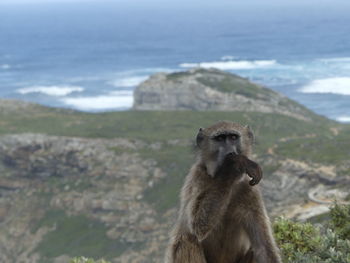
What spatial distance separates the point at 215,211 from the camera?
23.5ft

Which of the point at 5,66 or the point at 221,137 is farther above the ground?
the point at 221,137

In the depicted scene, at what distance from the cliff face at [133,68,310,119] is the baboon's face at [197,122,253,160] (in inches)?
2724

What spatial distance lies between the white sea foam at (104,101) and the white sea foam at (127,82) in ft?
26.5

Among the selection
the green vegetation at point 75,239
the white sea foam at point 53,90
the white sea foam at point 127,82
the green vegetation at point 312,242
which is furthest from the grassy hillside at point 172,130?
the white sea foam at point 127,82

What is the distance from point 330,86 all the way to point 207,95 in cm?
4195

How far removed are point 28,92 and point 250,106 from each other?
7083 centimetres

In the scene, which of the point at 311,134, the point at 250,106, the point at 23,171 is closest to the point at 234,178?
the point at 23,171

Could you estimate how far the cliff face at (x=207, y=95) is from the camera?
79.8m

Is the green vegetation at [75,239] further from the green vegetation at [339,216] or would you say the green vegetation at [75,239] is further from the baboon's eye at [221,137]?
the baboon's eye at [221,137]

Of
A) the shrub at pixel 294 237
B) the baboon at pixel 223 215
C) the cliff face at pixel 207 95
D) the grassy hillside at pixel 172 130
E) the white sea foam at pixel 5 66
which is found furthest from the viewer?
the white sea foam at pixel 5 66

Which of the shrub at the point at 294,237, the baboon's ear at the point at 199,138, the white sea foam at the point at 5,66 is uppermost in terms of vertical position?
the baboon's ear at the point at 199,138

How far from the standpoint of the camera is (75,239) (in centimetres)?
4756

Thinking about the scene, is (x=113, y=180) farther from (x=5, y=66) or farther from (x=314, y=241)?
(x=5, y=66)

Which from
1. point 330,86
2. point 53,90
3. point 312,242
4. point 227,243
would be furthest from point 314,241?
point 53,90
